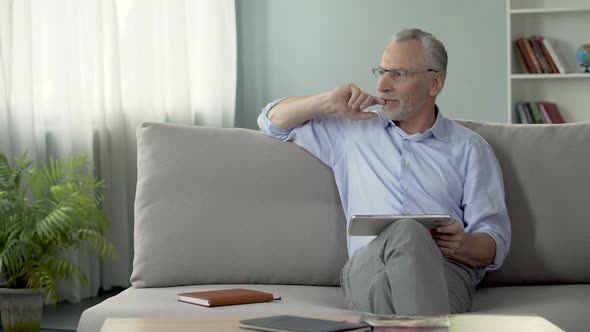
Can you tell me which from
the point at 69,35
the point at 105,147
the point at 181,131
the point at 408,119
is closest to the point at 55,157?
the point at 105,147

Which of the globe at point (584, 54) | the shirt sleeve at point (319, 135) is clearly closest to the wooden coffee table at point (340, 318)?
the shirt sleeve at point (319, 135)

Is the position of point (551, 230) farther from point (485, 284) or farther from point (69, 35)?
point (69, 35)

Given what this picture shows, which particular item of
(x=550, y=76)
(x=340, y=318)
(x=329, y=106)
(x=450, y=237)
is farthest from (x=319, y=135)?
Answer: (x=550, y=76)

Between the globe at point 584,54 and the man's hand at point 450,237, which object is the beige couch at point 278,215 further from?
the globe at point 584,54

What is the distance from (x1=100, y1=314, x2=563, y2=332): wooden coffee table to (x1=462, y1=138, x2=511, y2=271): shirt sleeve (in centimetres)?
74

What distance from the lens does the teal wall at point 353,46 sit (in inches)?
202

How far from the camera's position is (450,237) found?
7.55 feet

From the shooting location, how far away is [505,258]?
2520 mm

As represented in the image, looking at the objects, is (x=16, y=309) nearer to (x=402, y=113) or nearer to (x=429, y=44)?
(x=402, y=113)

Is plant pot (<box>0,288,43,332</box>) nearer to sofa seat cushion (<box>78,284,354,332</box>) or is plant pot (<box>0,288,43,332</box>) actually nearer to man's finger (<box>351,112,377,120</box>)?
sofa seat cushion (<box>78,284,354,332</box>)

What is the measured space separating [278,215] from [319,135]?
0.28 metres

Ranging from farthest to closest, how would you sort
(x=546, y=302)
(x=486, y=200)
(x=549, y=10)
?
(x=549, y=10)
(x=486, y=200)
(x=546, y=302)

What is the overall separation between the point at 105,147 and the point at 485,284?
264 centimetres

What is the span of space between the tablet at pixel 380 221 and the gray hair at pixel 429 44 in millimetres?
698
